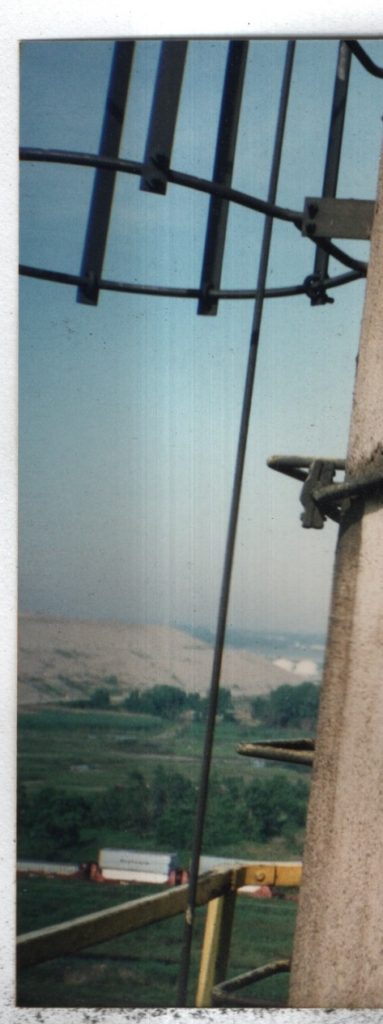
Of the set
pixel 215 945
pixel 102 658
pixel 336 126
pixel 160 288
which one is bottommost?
pixel 215 945

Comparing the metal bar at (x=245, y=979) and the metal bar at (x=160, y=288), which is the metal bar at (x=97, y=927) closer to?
the metal bar at (x=245, y=979)

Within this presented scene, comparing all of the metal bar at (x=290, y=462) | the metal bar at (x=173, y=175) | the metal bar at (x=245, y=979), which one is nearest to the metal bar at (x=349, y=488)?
the metal bar at (x=290, y=462)

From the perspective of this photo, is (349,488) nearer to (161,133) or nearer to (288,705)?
(288,705)

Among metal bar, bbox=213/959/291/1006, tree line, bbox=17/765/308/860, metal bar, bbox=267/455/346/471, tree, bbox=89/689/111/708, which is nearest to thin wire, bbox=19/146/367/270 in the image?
metal bar, bbox=267/455/346/471

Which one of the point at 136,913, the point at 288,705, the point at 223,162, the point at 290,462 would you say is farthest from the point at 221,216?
the point at 136,913

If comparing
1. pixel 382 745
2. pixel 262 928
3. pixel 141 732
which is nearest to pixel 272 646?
pixel 141 732
